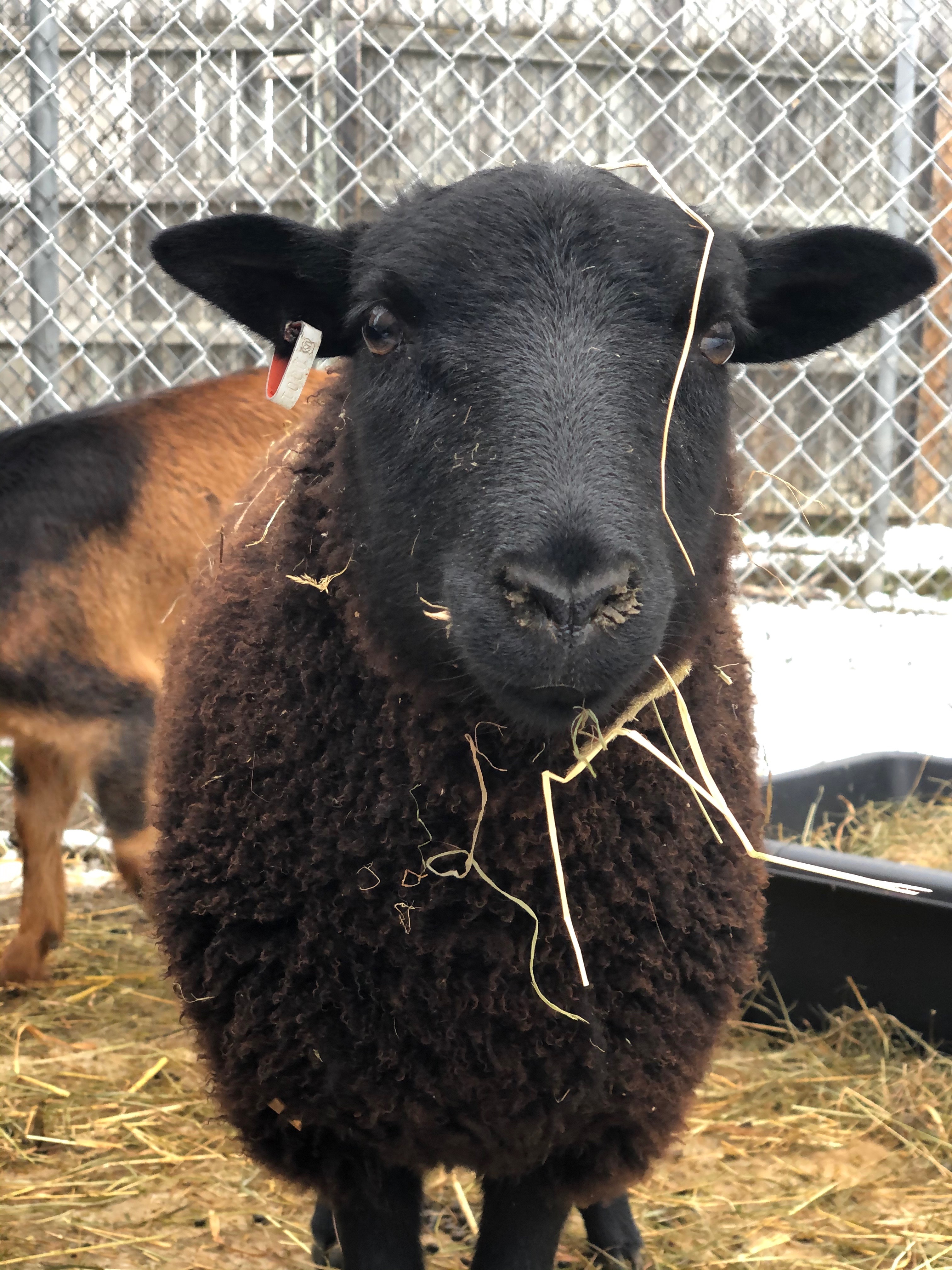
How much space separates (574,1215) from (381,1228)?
0.94m

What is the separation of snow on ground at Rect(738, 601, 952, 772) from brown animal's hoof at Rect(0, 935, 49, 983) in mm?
2896

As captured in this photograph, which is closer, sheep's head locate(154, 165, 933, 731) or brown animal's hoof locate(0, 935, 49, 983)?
sheep's head locate(154, 165, 933, 731)

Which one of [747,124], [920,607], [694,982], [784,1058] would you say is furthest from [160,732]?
[747,124]

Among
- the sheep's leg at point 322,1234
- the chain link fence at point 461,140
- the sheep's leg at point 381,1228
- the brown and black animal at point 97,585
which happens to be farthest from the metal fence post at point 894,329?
the sheep's leg at point 381,1228

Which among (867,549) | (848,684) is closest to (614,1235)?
(848,684)

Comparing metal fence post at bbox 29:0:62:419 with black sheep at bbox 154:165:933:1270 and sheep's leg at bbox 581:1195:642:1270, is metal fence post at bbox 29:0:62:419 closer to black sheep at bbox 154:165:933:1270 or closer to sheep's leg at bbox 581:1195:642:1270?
black sheep at bbox 154:165:933:1270

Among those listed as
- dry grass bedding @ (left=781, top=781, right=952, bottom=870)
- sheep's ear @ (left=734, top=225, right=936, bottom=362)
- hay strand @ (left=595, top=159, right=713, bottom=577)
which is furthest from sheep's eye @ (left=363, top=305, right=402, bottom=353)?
dry grass bedding @ (left=781, top=781, right=952, bottom=870)

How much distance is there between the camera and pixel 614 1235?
2793mm

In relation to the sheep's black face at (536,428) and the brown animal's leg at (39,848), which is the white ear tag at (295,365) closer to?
the sheep's black face at (536,428)

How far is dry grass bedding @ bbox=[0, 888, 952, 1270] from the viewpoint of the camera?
2842 mm

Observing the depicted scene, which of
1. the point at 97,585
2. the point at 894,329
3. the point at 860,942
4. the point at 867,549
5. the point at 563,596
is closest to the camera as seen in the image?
the point at 563,596

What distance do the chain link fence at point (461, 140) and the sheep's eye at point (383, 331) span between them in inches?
119

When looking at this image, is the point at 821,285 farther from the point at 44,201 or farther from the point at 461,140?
the point at 461,140

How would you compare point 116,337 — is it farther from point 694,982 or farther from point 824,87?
point 694,982
